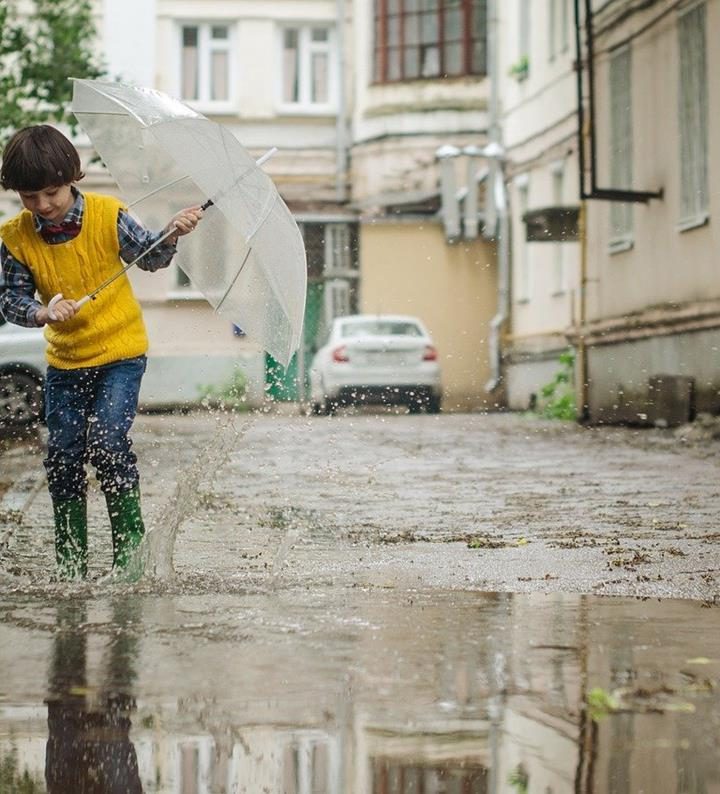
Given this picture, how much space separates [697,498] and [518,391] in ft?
69.9

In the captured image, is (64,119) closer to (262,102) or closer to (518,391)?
(518,391)

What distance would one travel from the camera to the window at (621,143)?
23312 mm

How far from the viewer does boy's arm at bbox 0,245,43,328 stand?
6.98m

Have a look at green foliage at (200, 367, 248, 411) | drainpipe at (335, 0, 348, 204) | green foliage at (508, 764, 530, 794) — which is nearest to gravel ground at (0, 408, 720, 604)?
green foliage at (508, 764, 530, 794)

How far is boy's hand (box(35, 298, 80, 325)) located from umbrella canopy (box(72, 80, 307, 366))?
2.09ft

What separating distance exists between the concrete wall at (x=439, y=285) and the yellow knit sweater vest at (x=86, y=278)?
93.6 ft

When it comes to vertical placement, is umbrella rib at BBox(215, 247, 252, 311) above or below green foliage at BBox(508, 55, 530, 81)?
below

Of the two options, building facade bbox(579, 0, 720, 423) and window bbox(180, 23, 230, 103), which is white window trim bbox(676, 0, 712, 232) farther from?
window bbox(180, 23, 230, 103)

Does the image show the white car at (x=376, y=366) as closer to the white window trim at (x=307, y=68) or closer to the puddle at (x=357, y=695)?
the white window trim at (x=307, y=68)

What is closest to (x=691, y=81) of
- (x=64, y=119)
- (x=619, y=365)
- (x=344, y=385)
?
(x=619, y=365)

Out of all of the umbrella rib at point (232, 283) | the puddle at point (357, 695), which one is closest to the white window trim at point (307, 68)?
the umbrella rib at point (232, 283)

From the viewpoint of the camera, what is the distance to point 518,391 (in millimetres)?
32812

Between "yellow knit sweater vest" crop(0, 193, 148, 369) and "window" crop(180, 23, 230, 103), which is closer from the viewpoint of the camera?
"yellow knit sweater vest" crop(0, 193, 148, 369)

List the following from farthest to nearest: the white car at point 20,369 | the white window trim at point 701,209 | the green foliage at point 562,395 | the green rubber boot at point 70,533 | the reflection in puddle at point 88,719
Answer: the green foliage at point 562,395 → the white car at point 20,369 → the white window trim at point 701,209 → the green rubber boot at point 70,533 → the reflection in puddle at point 88,719
